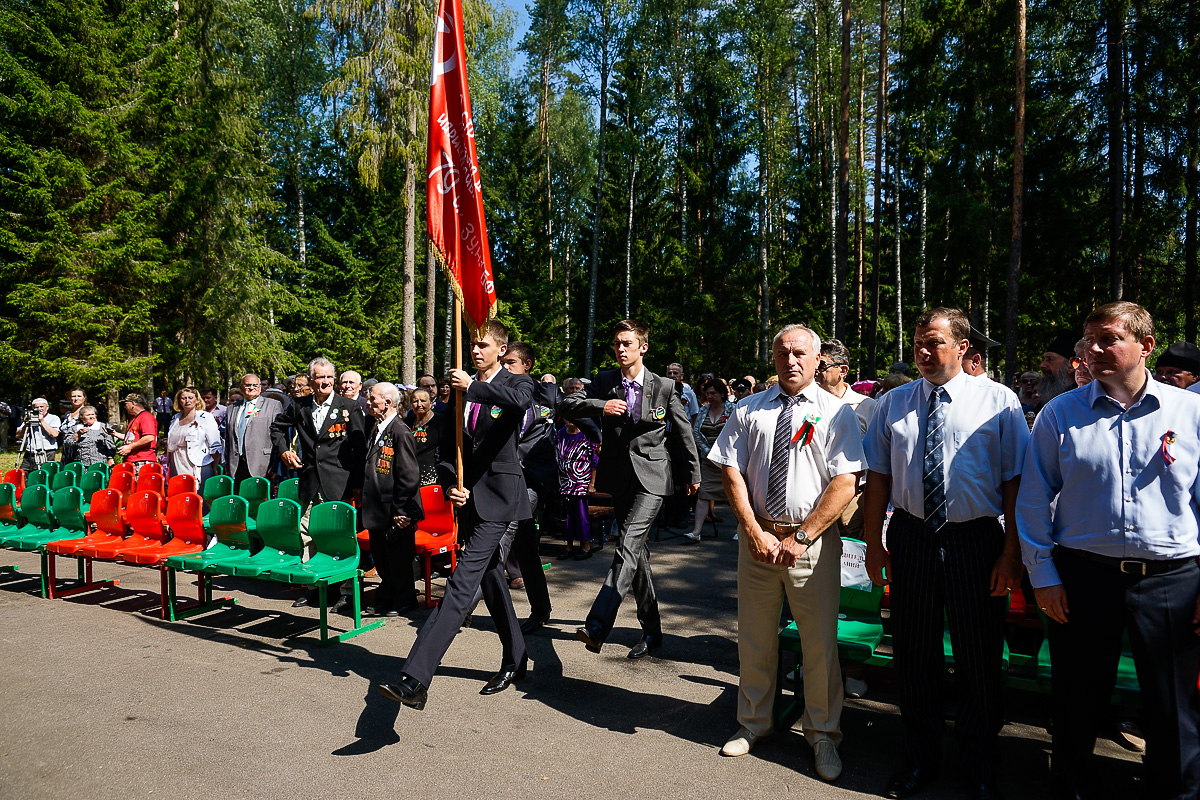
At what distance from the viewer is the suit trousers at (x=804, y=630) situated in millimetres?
3553

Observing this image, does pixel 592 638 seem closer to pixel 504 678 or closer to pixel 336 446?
pixel 504 678

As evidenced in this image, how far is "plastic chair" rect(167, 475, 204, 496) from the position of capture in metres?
7.05

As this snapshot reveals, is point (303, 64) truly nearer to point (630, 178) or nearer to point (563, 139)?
point (563, 139)

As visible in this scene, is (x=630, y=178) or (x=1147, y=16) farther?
(x=630, y=178)

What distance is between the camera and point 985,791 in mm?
3215

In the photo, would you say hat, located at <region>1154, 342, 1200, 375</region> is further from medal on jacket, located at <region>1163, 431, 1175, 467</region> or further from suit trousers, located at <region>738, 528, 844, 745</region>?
suit trousers, located at <region>738, 528, 844, 745</region>

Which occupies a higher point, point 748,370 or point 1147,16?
point 1147,16

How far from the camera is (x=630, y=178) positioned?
26531 mm

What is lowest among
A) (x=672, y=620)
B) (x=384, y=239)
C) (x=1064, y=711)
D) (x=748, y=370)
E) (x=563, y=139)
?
(x=672, y=620)

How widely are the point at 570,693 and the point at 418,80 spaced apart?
59.6 feet

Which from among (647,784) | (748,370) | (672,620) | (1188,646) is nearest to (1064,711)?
(1188,646)

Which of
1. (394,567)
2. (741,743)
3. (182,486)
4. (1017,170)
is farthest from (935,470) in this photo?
(1017,170)

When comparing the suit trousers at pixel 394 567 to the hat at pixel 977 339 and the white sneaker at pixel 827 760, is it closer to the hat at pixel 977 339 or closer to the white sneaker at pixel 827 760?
the white sneaker at pixel 827 760

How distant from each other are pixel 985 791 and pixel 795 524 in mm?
1376
